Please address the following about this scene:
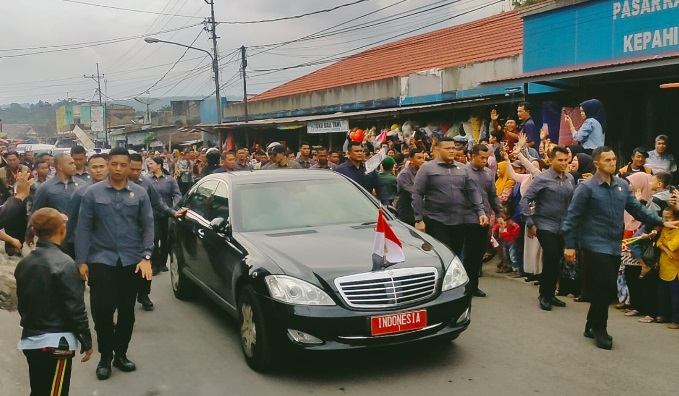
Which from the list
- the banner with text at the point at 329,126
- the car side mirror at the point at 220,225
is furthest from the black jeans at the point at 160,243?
the banner with text at the point at 329,126

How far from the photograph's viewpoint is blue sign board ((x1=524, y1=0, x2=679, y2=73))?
11.0 meters

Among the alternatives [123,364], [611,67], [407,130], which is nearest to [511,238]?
[611,67]

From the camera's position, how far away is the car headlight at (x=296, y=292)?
16.9 ft

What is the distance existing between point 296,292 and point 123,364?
5.99 feet

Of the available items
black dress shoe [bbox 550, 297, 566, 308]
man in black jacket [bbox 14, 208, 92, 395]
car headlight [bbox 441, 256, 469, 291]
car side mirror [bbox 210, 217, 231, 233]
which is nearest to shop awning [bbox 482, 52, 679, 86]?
black dress shoe [bbox 550, 297, 566, 308]

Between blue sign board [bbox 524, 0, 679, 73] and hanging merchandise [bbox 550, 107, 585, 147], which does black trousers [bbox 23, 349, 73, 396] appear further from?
blue sign board [bbox 524, 0, 679, 73]

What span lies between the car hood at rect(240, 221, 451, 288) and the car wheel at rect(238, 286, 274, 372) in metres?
0.40

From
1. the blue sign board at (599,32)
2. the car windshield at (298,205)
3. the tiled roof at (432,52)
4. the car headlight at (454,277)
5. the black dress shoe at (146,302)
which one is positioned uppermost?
the tiled roof at (432,52)

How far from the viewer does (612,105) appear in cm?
1203

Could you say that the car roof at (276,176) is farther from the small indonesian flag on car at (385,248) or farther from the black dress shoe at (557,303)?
the black dress shoe at (557,303)

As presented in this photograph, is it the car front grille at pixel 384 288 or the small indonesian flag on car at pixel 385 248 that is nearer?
the car front grille at pixel 384 288

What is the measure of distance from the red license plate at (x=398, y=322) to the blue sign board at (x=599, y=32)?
8018mm

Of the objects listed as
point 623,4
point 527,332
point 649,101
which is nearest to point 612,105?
point 649,101

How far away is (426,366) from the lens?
5.62 m
